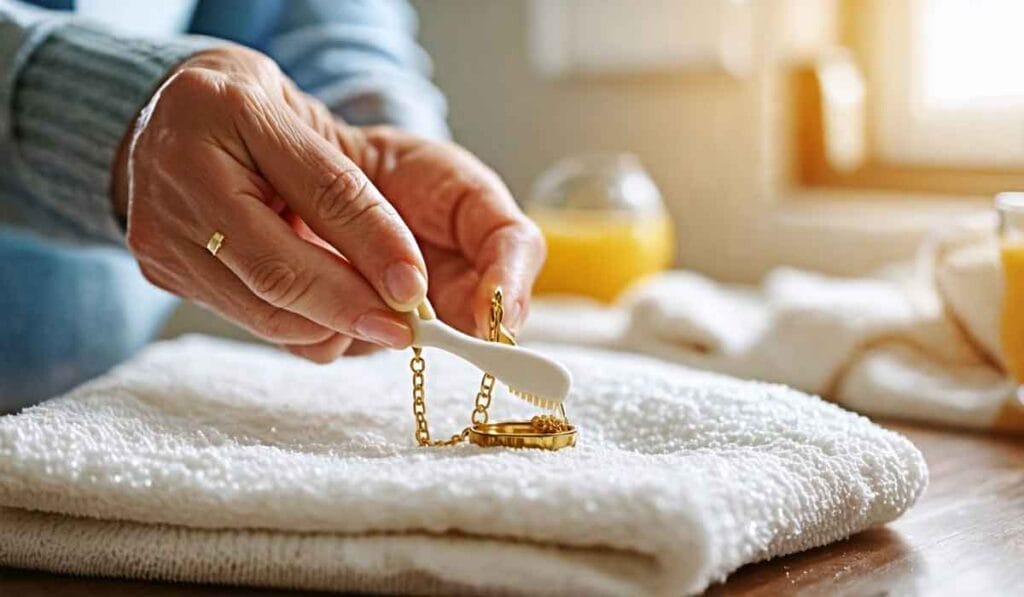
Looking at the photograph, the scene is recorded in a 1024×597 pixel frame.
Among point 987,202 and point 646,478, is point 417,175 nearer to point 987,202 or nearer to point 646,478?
point 646,478

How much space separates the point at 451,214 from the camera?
0.69 m

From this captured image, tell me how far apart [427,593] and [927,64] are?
41.4 inches

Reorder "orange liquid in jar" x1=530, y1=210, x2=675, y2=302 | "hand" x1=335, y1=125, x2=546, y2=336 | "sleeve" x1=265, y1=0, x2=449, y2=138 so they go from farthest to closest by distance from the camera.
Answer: "orange liquid in jar" x1=530, y1=210, x2=675, y2=302, "sleeve" x1=265, y1=0, x2=449, y2=138, "hand" x1=335, y1=125, x2=546, y2=336

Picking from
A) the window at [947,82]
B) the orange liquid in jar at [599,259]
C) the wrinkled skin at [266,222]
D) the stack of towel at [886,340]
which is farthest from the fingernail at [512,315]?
the window at [947,82]

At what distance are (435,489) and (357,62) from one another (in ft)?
1.95

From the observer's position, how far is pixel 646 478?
429 millimetres

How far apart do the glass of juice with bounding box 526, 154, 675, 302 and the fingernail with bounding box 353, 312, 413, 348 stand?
25.3 inches

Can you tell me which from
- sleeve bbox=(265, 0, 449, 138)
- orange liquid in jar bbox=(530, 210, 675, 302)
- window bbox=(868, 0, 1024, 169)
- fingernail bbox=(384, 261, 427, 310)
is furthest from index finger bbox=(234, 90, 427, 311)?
window bbox=(868, 0, 1024, 169)

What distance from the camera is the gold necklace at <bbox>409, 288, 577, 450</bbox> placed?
1.74 feet

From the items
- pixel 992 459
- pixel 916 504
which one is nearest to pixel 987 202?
pixel 992 459

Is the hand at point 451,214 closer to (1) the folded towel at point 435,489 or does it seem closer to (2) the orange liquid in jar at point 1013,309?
(1) the folded towel at point 435,489

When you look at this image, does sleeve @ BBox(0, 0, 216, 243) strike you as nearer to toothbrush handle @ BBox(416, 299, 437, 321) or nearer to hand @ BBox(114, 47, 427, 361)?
hand @ BBox(114, 47, 427, 361)

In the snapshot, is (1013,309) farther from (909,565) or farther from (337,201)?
(337,201)

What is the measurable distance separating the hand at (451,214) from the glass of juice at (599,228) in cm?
46
